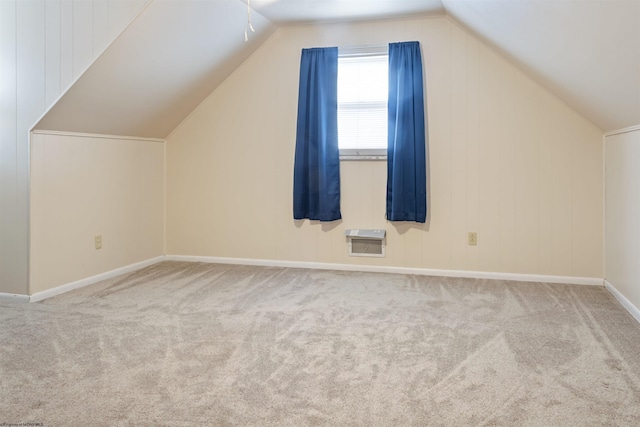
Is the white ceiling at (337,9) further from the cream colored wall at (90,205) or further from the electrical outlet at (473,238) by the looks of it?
the electrical outlet at (473,238)

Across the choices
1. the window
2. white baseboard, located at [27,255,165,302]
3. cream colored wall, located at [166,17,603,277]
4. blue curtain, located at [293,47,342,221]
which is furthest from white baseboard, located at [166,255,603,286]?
the window

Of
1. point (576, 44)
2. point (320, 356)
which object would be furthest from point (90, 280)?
point (576, 44)

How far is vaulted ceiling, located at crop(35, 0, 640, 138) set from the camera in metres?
2.58

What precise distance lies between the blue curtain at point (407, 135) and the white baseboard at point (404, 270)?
18.4 inches

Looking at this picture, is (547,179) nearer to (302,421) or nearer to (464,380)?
(464,380)

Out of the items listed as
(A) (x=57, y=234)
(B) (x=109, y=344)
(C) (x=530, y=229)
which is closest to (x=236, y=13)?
(A) (x=57, y=234)

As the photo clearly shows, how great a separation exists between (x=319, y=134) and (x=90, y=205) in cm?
195

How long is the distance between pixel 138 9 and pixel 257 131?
67.3 inches

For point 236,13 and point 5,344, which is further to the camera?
point 236,13

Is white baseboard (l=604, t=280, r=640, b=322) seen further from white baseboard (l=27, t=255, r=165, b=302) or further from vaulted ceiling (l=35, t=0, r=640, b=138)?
white baseboard (l=27, t=255, r=165, b=302)

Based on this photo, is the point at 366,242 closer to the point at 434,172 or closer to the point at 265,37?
the point at 434,172

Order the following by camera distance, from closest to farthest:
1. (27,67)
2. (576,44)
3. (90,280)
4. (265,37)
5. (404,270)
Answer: (576,44) → (27,67) → (90,280) → (404,270) → (265,37)

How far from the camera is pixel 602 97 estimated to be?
129 inches

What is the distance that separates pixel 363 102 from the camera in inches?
181
